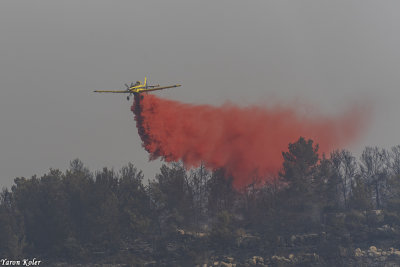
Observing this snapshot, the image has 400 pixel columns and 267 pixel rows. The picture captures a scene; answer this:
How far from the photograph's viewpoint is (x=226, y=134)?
105m

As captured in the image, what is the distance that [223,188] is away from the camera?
109562mm

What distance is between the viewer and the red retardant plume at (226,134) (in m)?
86.9

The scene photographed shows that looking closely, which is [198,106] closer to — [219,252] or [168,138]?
[168,138]

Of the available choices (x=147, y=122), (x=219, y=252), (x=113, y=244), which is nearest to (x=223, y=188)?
(x=219, y=252)

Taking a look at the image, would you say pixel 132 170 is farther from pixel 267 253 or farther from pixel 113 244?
pixel 267 253

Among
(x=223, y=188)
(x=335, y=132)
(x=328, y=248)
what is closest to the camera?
(x=328, y=248)

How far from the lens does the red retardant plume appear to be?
3423 inches

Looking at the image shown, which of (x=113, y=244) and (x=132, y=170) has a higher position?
(x=132, y=170)

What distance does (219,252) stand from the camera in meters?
98.6

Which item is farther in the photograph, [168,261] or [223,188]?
[223,188]

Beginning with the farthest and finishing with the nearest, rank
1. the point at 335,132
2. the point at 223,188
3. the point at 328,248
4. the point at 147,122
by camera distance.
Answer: the point at 335,132 → the point at 223,188 → the point at 328,248 → the point at 147,122

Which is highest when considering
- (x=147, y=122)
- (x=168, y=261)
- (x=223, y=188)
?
(x=147, y=122)

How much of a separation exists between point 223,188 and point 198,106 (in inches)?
727

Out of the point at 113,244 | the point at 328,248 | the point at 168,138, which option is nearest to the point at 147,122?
the point at 168,138
